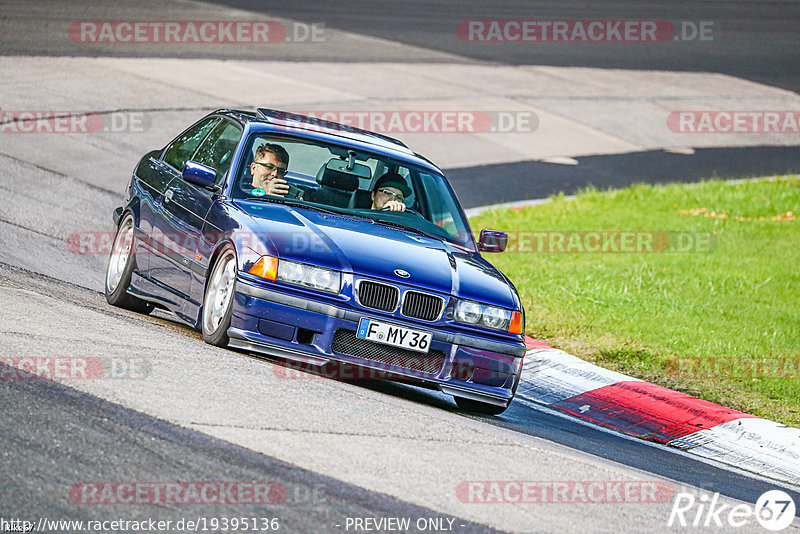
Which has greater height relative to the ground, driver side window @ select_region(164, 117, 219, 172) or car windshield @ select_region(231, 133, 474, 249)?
driver side window @ select_region(164, 117, 219, 172)

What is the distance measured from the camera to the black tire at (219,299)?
7.41 meters

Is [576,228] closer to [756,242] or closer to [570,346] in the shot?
[756,242]

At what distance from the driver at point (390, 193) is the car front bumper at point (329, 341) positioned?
5.29 ft

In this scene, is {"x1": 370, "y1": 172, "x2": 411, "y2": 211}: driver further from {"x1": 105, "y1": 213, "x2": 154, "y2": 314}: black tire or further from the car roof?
{"x1": 105, "y1": 213, "x2": 154, "y2": 314}: black tire

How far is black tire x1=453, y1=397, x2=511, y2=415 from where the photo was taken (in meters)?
8.03

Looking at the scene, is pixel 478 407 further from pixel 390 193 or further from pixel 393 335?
pixel 390 193

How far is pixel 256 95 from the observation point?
2014cm

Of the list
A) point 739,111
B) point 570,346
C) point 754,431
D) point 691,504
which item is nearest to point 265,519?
point 691,504

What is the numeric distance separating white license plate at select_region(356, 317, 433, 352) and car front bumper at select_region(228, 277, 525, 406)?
0.03 meters

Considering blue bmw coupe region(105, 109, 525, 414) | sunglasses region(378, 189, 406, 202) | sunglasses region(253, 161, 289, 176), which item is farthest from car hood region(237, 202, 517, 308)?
sunglasses region(378, 189, 406, 202)

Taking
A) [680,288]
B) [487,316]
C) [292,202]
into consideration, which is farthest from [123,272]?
[680,288]

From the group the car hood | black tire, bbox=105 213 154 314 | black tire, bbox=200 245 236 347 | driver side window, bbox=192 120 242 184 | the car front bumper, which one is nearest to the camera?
the car front bumper

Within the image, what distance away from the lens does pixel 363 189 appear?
871 cm

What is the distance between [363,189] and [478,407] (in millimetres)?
1754
